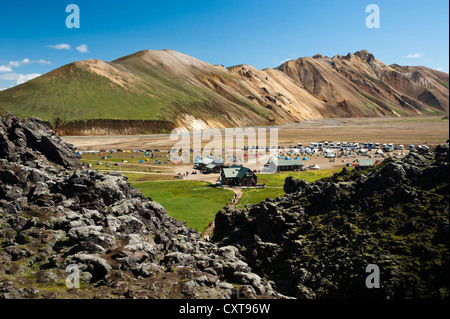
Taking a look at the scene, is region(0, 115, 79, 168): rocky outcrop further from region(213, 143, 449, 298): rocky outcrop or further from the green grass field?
region(213, 143, 449, 298): rocky outcrop

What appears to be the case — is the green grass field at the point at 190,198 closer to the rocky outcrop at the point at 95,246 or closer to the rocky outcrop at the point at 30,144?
the rocky outcrop at the point at 95,246

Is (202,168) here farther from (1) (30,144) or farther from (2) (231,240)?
(2) (231,240)

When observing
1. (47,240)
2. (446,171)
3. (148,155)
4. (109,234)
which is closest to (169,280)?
(109,234)

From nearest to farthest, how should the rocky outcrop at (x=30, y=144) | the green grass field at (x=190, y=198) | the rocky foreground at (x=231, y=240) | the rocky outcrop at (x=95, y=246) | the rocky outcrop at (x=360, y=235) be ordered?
the rocky outcrop at (x=95, y=246)
the rocky foreground at (x=231, y=240)
the rocky outcrop at (x=360, y=235)
the rocky outcrop at (x=30, y=144)
the green grass field at (x=190, y=198)

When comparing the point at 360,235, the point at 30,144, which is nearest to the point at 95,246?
the point at 360,235

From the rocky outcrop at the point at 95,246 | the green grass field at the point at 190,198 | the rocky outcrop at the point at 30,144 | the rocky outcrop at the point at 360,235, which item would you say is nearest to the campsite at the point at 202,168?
the green grass field at the point at 190,198

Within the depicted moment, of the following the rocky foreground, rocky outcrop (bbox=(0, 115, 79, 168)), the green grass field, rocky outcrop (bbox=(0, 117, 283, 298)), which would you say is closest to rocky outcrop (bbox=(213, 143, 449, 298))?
the rocky foreground

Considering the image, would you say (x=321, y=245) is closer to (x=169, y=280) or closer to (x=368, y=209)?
(x=368, y=209)
